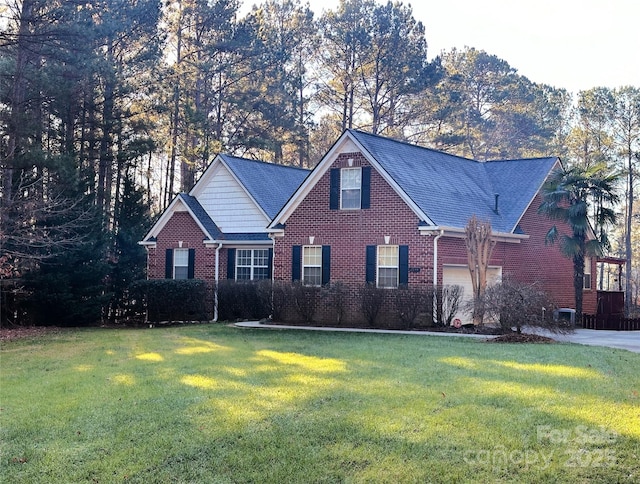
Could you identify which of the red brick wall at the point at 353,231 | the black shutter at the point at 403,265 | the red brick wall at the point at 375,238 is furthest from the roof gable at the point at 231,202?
the black shutter at the point at 403,265

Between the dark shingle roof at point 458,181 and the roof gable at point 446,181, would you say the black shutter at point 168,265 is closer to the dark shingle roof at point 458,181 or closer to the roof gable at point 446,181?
the roof gable at point 446,181

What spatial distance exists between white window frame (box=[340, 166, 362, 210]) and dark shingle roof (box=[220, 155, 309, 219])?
14.6ft

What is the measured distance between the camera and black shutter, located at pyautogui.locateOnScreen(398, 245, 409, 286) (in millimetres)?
19891

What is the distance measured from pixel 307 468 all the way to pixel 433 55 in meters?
39.1

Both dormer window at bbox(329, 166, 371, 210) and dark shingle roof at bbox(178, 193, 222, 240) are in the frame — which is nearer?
dormer window at bbox(329, 166, 371, 210)

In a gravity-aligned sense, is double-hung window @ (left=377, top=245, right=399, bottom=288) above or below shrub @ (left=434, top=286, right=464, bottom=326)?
above

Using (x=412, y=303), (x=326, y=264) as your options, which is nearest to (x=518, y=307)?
(x=412, y=303)

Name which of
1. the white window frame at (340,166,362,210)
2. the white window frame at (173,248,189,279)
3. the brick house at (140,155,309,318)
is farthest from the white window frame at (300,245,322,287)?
the white window frame at (173,248,189,279)

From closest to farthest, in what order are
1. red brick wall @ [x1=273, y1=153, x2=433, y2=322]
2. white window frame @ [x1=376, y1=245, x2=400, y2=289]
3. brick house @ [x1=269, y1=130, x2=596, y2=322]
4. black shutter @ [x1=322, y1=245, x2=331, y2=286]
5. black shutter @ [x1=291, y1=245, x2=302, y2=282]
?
red brick wall @ [x1=273, y1=153, x2=433, y2=322] < brick house @ [x1=269, y1=130, x2=596, y2=322] < white window frame @ [x1=376, y1=245, x2=400, y2=289] < black shutter @ [x1=322, y1=245, x2=331, y2=286] < black shutter @ [x1=291, y1=245, x2=302, y2=282]

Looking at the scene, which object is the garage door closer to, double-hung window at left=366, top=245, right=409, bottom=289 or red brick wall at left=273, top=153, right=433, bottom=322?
red brick wall at left=273, top=153, right=433, bottom=322

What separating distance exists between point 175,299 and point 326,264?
6.09 meters

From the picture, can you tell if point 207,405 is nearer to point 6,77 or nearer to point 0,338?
point 0,338

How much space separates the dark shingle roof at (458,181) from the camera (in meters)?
20.7

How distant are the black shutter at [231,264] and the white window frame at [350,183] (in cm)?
585
